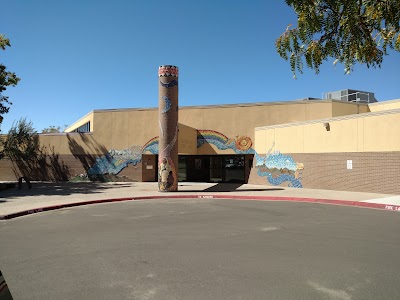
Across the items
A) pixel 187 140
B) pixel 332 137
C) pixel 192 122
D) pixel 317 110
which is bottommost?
pixel 332 137

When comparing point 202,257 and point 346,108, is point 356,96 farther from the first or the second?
point 202,257

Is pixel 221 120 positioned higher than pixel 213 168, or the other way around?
pixel 221 120

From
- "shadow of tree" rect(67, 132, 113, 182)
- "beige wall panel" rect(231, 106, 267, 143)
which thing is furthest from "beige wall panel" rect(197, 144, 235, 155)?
"shadow of tree" rect(67, 132, 113, 182)

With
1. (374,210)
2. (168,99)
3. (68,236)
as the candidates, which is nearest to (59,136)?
(168,99)

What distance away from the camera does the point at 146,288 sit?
518 centimetres

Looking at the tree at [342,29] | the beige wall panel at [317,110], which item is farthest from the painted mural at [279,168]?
the tree at [342,29]

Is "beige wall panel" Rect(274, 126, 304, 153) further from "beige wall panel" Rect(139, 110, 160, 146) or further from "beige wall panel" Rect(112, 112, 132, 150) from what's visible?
"beige wall panel" Rect(112, 112, 132, 150)

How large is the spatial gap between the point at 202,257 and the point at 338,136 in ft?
55.1

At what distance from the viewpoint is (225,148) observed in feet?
94.6

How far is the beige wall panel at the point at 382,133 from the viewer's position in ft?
58.9

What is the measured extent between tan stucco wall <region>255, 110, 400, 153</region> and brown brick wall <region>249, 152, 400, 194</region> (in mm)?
394

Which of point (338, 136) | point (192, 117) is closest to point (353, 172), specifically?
point (338, 136)

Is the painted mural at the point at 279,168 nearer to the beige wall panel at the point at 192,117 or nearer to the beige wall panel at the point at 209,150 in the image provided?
the beige wall panel at the point at 209,150

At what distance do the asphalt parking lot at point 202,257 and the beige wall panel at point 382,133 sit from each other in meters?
7.64
